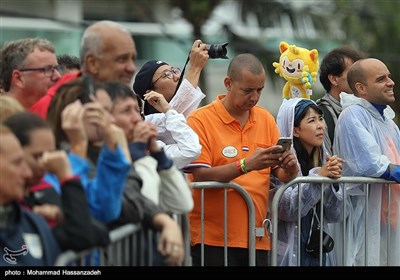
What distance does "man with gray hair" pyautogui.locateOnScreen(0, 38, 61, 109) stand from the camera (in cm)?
719

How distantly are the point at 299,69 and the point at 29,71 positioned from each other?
2.35m

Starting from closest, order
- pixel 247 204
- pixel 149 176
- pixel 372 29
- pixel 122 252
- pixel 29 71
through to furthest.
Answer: pixel 122 252
pixel 149 176
pixel 29 71
pixel 247 204
pixel 372 29

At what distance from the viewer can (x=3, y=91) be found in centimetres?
745

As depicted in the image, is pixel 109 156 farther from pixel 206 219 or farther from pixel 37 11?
pixel 37 11

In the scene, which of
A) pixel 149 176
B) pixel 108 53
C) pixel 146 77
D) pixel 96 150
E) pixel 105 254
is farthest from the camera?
pixel 146 77

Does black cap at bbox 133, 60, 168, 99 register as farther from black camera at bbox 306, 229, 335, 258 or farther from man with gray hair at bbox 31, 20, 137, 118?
man with gray hair at bbox 31, 20, 137, 118

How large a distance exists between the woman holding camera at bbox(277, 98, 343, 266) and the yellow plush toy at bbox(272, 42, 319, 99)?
181mm

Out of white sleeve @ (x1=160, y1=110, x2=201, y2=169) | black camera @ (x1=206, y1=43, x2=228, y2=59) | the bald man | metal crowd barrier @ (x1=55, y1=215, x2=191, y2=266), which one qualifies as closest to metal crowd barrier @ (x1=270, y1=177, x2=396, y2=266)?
the bald man

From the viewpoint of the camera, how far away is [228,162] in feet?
26.3

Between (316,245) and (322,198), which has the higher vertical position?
(322,198)

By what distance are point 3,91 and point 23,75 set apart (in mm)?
285

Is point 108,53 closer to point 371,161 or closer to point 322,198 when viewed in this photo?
point 322,198

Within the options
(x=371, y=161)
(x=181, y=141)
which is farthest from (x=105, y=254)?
(x=371, y=161)

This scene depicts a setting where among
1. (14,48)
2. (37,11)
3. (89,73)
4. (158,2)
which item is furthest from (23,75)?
(37,11)
